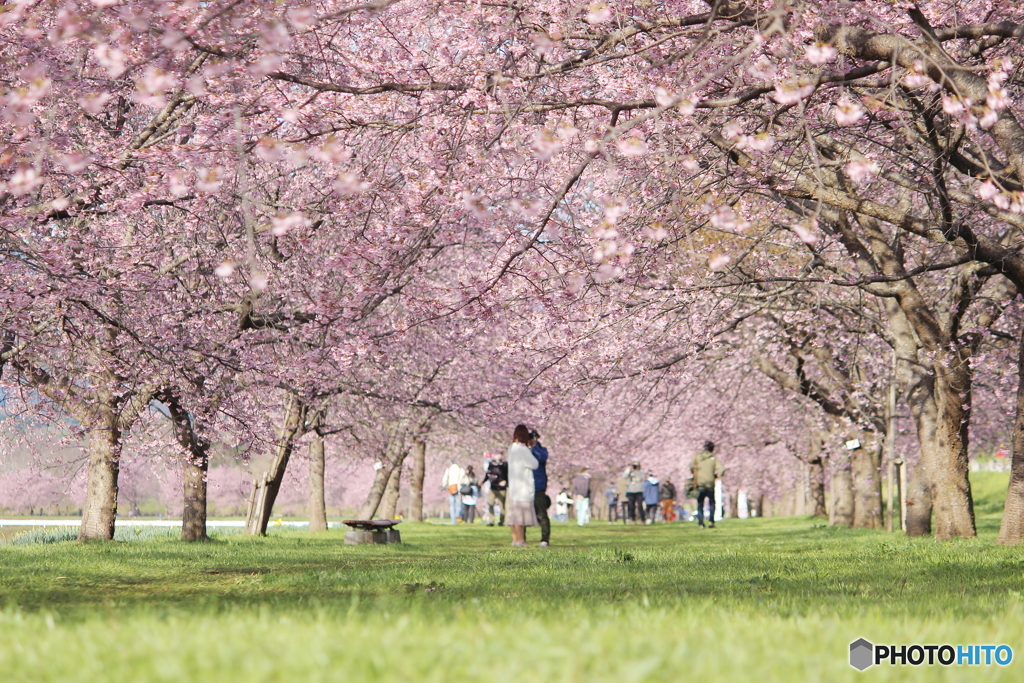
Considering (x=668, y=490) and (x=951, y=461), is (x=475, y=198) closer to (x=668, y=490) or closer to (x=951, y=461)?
(x=951, y=461)

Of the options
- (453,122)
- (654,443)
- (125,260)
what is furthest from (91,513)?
(654,443)

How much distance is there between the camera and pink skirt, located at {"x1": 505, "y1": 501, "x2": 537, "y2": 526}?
1786cm

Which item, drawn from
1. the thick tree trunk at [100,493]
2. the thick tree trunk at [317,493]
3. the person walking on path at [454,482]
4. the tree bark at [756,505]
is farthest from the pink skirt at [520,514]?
the tree bark at [756,505]

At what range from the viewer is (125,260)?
566 inches

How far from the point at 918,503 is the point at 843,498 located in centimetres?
999

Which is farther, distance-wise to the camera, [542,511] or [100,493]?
[100,493]

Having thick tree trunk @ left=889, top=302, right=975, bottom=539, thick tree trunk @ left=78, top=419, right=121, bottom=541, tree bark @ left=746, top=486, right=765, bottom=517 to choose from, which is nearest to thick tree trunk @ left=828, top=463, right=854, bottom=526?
thick tree trunk @ left=889, top=302, right=975, bottom=539

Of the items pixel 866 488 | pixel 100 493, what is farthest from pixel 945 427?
pixel 100 493

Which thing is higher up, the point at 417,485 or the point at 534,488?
the point at 534,488

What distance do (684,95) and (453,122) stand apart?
3405mm

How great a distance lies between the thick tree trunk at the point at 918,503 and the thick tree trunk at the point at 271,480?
11.8m

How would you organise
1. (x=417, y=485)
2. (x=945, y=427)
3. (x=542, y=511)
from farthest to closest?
(x=417, y=485) → (x=542, y=511) → (x=945, y=427)

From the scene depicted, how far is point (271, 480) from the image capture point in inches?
897

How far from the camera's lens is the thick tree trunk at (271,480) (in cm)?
2228
